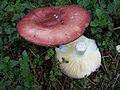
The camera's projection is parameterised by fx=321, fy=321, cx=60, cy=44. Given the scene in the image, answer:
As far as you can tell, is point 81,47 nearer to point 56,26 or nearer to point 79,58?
point 79,58

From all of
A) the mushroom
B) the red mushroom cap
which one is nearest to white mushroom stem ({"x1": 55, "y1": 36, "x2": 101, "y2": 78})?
the mushroom

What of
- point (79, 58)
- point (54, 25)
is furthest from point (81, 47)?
point (54, 25)

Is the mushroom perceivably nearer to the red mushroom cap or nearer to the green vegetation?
the red mushroom cap

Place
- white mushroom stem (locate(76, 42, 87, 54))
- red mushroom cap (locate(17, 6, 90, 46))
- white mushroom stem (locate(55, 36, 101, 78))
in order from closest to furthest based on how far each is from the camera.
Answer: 1. red mushroom cap (locate(17, 6, 90, 46))
2. white mushroom stem (locate(76, 42, 87, 54))
3. white mushroom stem (locate(55, 36, 101, 78))

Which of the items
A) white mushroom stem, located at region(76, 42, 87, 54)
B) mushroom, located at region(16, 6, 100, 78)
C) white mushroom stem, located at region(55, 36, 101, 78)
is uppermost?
mushroom, located at region(16, 6, 100, 78)

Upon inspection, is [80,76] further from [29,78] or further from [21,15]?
[21,15]

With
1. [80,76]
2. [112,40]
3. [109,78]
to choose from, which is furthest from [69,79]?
[112,40]

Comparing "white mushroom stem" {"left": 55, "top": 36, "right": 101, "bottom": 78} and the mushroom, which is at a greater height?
the mushroom
